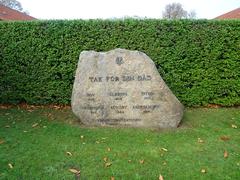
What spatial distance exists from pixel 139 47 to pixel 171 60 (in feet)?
3.11

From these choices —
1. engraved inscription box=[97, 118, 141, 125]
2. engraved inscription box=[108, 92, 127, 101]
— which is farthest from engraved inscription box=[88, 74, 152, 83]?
engraved inscription box=[97, 118, 141, 125]

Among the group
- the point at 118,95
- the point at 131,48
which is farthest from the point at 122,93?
the point at 131,48

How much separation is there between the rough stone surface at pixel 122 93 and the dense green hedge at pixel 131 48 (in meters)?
1.87

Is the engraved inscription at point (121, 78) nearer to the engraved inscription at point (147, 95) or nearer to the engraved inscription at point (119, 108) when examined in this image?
the engraved inscription at point (147, 95)

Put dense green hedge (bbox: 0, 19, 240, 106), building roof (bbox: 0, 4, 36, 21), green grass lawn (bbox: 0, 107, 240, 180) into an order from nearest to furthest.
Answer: green grass lawn (bbox: 0, 107, 240, 180) < dense green hedge (bbox: 0, 19, 240, 106) < building roof (bbox: 0, 4, 36, 21)

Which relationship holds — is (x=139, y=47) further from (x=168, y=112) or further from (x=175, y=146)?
(x=175, y=146)

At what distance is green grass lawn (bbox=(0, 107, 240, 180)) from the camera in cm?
527

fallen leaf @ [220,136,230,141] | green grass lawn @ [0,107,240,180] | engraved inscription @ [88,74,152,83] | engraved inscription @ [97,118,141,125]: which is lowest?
green grass lawn @ [0,107,240,180]

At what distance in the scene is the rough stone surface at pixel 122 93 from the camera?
7344 millimetres

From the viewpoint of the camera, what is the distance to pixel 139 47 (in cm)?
926

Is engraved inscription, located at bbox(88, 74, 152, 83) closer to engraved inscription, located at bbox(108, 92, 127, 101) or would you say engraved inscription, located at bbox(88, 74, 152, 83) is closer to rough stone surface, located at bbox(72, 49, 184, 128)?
rough stone surface, located at bbox(72, 49, 184, 128)

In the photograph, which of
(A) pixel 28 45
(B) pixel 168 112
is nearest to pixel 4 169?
(B) pixel 168 112

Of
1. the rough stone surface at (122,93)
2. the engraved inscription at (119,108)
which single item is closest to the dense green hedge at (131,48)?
the rough stone surface at (122,93)

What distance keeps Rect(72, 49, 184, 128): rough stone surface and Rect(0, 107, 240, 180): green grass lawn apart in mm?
281
